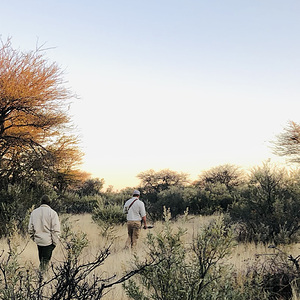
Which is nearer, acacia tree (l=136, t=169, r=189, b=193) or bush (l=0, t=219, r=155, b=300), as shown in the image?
bush (l=0, t=219, r=155, b=300)

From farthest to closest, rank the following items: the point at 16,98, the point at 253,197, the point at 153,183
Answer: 1. the point at 153,183
2. the point at 16,98
3. the point at 253,197

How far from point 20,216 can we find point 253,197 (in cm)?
838

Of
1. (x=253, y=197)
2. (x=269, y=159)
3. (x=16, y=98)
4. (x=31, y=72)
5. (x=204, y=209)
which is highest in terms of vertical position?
(x=31, y=72)

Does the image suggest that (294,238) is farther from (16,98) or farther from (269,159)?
(16,98)

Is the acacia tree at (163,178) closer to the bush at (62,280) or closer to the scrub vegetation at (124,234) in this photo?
the scrub vegetation at (124,234)

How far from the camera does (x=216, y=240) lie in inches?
157

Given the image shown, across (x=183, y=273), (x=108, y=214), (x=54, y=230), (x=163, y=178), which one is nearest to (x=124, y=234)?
(x=108, y=214)

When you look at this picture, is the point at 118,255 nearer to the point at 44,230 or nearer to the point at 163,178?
the point at 44,230

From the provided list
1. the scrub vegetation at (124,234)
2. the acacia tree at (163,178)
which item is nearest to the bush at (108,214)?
the scrub vegetation at (124,234)

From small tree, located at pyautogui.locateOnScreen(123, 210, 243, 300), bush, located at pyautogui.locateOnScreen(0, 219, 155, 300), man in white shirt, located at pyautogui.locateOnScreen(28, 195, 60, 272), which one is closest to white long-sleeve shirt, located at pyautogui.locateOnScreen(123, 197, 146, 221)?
man in white shirt, located at pyautogui.locateOnScreen(28, 195, 60, 272)

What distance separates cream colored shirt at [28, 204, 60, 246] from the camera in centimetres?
689

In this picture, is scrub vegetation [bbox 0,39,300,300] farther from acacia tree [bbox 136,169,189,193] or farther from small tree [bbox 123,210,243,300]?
acacia tree [bbox 136,169,189,193]

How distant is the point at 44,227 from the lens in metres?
6.91

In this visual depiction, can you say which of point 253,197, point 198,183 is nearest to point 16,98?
point 253,197
